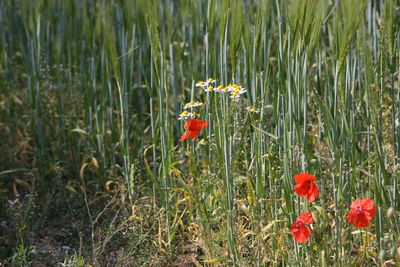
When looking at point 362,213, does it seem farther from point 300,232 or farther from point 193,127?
point 193,127

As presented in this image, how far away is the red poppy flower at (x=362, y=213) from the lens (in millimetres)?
1727

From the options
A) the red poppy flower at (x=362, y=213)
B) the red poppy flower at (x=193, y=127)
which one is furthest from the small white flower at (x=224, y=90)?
the red poppy flower at (x=362, y=213)

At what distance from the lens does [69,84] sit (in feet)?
9.46

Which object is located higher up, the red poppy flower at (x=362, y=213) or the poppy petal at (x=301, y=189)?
the poppy petal at (x=301, y=189)

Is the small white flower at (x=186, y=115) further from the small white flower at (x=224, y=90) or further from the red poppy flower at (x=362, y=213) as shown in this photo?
the red poppy flower at (x=362, y=213)

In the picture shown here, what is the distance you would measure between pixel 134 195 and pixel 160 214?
143mm

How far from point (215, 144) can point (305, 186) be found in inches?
16.8

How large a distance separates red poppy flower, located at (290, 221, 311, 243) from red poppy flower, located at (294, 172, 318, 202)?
73 mm

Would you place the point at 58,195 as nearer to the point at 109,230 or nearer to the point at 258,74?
the point at 109,230

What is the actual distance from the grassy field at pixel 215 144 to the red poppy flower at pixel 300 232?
0.01 m

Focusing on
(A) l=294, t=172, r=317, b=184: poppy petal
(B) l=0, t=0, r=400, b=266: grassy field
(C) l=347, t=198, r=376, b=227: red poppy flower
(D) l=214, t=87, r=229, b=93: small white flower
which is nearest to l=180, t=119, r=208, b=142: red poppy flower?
(B) l=0, t=0, r=400, b=266: grassy field

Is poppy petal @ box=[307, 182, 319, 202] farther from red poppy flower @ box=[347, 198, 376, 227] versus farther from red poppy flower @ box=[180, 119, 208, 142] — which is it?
red poppy flower @ box=[180, 119, 208, 142]

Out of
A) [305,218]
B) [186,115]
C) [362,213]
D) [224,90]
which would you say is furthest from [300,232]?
[186,115]

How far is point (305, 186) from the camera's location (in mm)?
1735
